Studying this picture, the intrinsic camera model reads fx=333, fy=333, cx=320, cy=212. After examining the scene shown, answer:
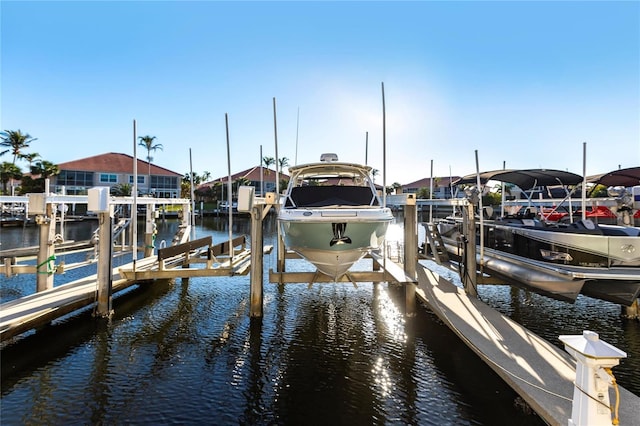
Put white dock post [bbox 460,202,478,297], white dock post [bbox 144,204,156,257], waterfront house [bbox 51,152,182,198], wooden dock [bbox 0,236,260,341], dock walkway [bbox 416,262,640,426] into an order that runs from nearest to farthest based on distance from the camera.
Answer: dock walkway [bbox 416,262,640,426], wooden dock [bbox 0,236,260,341], white dock post [bbox 460,202,478,297], white dock post [bbox 144,204,156,257], waterfront house [bbox 51,152,182,198]

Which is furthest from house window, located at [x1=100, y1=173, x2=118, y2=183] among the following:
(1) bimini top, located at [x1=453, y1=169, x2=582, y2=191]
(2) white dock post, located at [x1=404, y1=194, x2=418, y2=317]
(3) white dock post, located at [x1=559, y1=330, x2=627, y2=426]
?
(3) white dock post, located at [x1=559, y1=330, x2=627, y2=426]

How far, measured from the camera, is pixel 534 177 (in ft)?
31.4

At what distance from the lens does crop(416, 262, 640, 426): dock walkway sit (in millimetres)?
4051

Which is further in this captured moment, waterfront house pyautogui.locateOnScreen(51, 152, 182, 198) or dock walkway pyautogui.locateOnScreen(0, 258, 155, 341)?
waterfront house pyautogui.locateOnScreen(51, 152, 182, 198)

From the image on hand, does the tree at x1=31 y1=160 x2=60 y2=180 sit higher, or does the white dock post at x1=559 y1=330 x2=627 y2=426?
the tree at x1=31 y1=160 x2=60 y2=180

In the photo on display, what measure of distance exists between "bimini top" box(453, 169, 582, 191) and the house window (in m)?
52.6

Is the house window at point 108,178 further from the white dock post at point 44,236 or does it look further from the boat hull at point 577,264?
the boat hull at point 577,264

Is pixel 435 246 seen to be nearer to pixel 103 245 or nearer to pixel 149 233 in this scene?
pixel 103 245

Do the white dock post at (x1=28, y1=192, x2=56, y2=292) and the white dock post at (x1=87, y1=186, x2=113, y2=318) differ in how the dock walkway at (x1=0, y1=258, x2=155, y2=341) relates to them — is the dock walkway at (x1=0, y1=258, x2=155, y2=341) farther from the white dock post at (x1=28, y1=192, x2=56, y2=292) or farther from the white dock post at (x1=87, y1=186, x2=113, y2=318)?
the white dock post at (x1=28, y1=192, x2=56, y2=292)

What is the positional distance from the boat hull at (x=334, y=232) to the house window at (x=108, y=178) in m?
51.8

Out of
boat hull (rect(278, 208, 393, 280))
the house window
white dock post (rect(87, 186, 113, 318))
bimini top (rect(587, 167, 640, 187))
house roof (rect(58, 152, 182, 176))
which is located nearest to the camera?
boat hull (rect(278, 208, 393, 280))

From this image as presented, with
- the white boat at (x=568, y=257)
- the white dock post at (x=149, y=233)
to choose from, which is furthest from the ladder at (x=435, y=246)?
the white dock post at (x=149, y=233)

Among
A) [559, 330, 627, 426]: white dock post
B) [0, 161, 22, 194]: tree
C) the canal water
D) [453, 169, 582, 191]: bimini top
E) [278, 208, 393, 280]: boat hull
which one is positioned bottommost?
the canal water

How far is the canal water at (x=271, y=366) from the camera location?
510 cm
